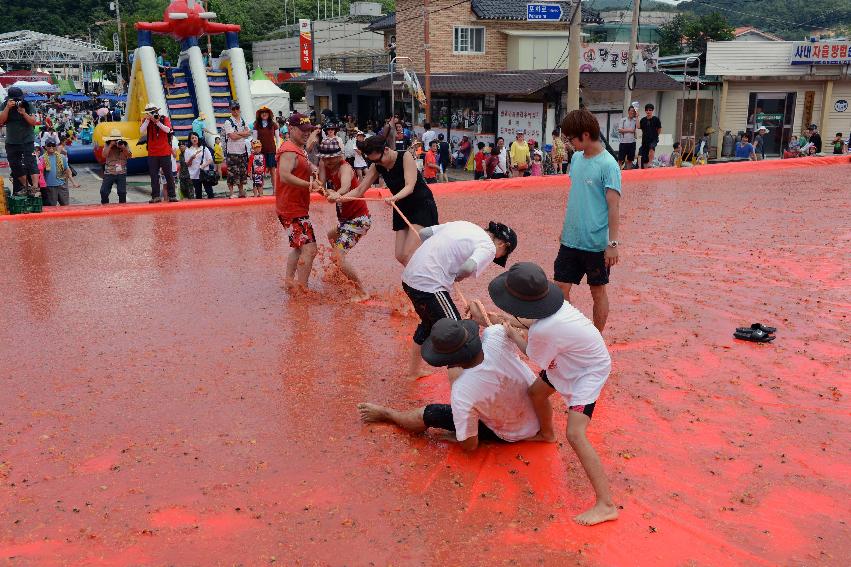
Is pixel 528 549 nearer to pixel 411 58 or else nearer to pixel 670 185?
pixel 670 185

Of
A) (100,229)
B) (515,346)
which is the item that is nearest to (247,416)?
(515,346)

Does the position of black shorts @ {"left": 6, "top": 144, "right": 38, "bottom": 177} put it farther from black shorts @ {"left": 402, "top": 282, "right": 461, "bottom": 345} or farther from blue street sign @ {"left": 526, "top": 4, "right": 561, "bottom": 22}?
blue street sign @ {"left": 526, "top": 4, "right": 561, "bottom": 22}

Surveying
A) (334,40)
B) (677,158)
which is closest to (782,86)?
(677,158)

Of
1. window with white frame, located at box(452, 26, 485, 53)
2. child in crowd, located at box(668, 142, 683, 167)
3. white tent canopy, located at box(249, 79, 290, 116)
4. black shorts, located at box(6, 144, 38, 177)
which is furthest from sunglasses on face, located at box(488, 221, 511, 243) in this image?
white tent canopy, located at box(249, 79, 290, 116)

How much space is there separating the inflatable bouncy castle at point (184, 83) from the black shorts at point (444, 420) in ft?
62.1

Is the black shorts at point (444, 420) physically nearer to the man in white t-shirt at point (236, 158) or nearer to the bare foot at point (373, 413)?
the bare foot at point (373, 413)

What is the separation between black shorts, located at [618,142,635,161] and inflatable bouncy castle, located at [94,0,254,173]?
11.2 metres

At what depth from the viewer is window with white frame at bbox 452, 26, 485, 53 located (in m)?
35.7

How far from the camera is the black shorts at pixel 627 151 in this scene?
1705 centimetres

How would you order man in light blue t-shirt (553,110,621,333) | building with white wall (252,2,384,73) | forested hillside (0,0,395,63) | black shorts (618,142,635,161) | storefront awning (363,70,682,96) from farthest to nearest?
forested hillside (0,0,395,63) → building with white wall (252,2,384,73) → storefront awning (363,70,682,96) → black shorts (618,142,635,161) → man in light blue t-shirt (553,110,621,333)

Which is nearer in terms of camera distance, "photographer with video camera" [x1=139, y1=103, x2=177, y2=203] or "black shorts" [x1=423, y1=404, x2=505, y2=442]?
"black shorts" [x1=423, y1=404, x2=505, y2=442]

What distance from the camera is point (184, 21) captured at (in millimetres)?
23391

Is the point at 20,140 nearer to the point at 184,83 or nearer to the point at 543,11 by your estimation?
the point at 184,83

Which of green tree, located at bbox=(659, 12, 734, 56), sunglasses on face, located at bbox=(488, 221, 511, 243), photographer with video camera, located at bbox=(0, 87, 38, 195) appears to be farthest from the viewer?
green tree, located at bbox=(659, 12, 734, 56)
